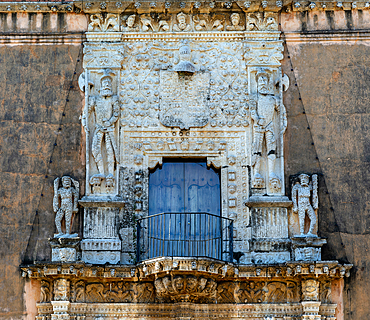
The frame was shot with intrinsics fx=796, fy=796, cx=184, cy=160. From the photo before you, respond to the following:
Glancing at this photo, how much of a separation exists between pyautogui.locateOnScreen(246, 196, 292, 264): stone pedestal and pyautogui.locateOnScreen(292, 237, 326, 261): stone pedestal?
24 cm

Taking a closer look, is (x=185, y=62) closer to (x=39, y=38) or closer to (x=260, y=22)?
(x=260, y=22)

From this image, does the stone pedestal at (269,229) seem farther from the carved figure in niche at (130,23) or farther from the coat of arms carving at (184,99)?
the carved figure in niche at (130,23)

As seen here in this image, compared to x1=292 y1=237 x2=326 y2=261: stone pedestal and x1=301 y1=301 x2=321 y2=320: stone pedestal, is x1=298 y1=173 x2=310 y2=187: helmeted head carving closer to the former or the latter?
x1=292 y1=237 x2=326 y2=261: stone pedestal

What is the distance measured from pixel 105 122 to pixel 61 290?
3168mm

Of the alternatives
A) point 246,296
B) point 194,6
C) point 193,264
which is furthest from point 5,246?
point 194,6

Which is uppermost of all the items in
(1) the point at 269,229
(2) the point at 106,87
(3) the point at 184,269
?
(2) the point at 106,87

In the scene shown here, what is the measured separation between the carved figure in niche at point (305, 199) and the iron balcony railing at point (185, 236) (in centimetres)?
126

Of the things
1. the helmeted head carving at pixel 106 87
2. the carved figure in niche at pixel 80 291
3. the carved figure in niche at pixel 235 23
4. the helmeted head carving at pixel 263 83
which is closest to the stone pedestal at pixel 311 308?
the carved figure in niche at pixel 80 291

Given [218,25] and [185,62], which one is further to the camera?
[218,25]

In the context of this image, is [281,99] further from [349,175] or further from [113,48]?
[113,48]

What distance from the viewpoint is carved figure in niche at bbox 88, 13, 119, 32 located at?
15266mm

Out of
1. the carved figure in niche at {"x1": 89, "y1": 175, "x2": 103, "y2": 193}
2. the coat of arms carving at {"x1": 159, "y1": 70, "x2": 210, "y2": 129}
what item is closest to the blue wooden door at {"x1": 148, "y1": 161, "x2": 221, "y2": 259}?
the coat of arms carving at {"x1": 159, "y1": 70, "x2": 210, "y2": 129}

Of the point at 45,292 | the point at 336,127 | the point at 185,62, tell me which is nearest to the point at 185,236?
the point at 45,292

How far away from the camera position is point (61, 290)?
45.0 feet
